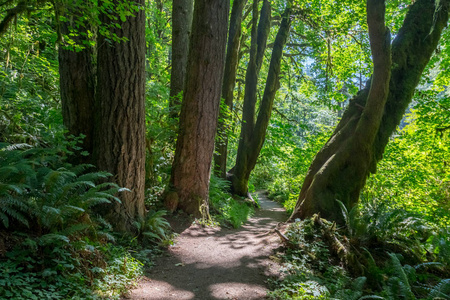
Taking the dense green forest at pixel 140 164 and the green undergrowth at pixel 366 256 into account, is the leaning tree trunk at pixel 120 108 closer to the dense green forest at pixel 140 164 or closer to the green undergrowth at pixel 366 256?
the dense green forest at pixel 140 164

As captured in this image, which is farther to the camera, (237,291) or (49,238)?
(237,291)

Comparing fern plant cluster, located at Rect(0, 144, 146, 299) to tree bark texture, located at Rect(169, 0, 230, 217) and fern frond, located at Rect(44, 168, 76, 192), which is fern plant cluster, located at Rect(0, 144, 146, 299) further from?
tree bark texture, located at Rect(169, 0, 230, 217)

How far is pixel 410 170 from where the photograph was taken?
34.0 ft

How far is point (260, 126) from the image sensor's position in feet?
37.8

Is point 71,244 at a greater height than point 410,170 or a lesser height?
lesser

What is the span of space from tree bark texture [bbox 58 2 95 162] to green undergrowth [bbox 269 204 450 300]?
4.17 m

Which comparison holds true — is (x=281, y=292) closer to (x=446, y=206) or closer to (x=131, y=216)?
(x=131, y=216)

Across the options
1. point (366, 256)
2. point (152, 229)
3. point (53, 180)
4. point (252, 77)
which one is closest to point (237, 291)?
point (152, 229)

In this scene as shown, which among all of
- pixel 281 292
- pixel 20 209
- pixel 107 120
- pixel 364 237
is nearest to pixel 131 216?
pixel 107 120

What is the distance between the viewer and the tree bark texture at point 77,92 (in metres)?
5.04

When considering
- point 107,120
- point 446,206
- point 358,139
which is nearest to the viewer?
point 107,120

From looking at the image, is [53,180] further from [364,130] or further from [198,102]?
[364,130]

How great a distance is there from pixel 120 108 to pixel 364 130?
4.98 meters

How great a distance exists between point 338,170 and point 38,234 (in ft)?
18.0
